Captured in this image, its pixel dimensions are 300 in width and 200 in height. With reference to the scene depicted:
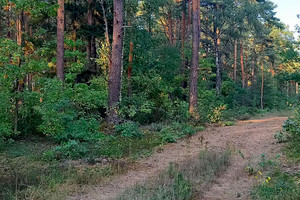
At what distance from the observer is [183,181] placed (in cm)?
535

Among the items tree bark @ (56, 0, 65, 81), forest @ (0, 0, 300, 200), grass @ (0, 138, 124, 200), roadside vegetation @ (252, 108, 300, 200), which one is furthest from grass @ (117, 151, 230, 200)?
tree bark @ (56, 0, 65, 81)

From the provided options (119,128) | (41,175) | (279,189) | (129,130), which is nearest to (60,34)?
(119,128)

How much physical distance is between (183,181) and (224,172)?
5.56ft

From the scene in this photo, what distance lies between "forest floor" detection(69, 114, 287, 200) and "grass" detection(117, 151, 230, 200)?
19 centimetres

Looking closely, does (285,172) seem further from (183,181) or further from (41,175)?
(41,175)

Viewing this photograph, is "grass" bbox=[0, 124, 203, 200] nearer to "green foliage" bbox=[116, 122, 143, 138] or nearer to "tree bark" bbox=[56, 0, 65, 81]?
"green foliage" bbox=[116, 122, 143, 138]

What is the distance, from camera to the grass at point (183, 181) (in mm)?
4719

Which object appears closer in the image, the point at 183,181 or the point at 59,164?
the point at 183,181

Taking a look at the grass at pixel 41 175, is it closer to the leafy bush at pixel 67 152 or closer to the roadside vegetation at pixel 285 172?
the leafy bush at pixel 67 152

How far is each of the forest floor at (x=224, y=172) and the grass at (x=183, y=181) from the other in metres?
0.19

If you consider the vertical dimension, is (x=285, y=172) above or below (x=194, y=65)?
below

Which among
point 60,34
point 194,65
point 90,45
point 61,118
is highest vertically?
point 90,45

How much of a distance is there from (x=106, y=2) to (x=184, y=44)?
25.3ft

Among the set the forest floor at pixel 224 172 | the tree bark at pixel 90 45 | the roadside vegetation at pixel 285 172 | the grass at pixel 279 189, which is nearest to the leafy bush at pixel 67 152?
the forest floor at pixel 224 172
